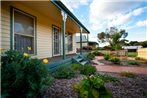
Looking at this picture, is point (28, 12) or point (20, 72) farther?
point (28, 12)

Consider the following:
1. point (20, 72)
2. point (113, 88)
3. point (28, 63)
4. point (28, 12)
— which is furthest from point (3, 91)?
point (28, 12)

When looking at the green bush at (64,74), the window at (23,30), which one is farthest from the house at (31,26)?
the green bush at (64,74)

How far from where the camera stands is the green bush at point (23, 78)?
2482mm

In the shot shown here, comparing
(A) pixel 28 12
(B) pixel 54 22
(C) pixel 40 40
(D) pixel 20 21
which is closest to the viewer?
(D) pixel 20 21

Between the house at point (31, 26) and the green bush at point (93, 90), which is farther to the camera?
the house at point (31, 26)

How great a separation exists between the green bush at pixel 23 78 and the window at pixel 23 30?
250 cm

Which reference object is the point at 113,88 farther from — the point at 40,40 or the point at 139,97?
the point at 40,40

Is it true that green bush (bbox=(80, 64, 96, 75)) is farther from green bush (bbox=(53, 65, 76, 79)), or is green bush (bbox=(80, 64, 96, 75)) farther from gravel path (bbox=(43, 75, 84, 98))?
gravel path (bbox=(43, 75, 84, 98))

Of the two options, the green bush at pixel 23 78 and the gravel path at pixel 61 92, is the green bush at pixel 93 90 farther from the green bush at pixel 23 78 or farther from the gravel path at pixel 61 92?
the green bush at pixel 23 78

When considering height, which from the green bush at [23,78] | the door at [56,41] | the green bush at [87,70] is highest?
the door at [56,41]

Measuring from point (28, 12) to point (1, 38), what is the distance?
1.69m

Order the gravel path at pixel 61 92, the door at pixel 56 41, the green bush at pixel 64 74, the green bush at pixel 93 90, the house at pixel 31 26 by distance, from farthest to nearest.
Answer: the door at pixel 56 41 < the green bush at pixel 64 74 < the house at pixel 31 26 < the gravel path at pixel 61 92 < the green bush at pixel 93 90

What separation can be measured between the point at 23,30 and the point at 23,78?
3.19 metres

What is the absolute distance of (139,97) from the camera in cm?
340
